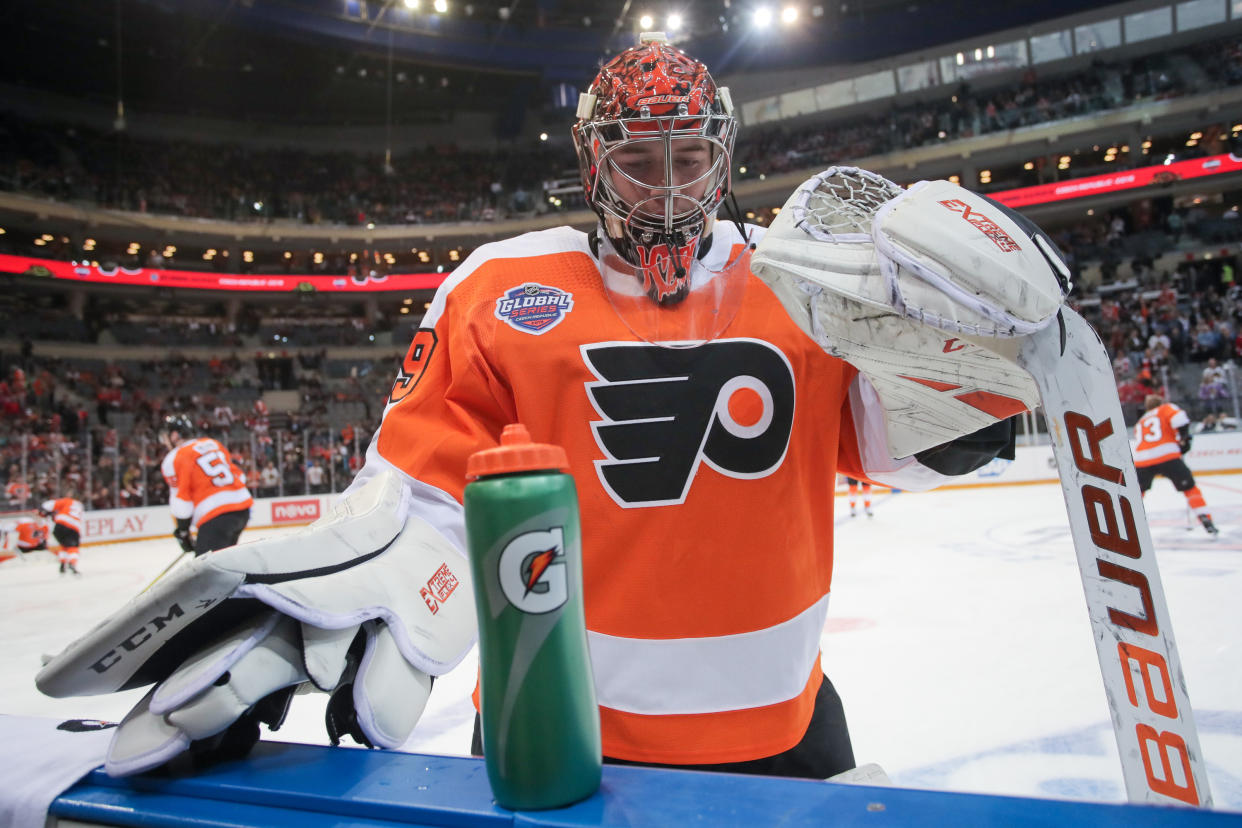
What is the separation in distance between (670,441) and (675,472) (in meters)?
0.04

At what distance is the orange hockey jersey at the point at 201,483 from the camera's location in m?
5.57

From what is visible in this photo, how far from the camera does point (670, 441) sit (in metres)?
1.00

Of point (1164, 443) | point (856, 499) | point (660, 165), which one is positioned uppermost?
point (660, 165)

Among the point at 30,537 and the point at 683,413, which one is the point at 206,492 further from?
the point at 683,413

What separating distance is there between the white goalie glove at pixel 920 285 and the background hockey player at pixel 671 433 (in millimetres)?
78

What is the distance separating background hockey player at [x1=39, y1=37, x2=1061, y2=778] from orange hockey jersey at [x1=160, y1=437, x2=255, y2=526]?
17.3ft

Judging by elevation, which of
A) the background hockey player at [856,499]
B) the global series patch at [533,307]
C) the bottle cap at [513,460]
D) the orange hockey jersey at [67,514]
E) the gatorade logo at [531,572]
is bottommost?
the background hockey player at [856,499]

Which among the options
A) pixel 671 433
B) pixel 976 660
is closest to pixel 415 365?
pixel 671 433

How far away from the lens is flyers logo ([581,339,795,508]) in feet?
3.26

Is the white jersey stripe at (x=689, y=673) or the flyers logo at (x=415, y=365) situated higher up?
the flyers logo at (x=415, y=365)

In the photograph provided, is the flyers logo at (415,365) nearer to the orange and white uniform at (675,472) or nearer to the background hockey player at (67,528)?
the orange and white uniform at (675,472)

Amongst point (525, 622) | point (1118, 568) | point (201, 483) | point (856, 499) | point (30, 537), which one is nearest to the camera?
point (525, 622)

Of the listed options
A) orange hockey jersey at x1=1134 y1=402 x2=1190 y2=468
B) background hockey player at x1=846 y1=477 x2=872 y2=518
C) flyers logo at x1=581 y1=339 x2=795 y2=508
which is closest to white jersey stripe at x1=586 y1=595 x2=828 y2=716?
flyers logo at x1=581 y1=339 x2=795 y2=508

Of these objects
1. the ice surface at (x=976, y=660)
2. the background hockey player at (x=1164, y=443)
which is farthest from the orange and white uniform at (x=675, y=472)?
the background hockey player at (x=1164, y=443)
